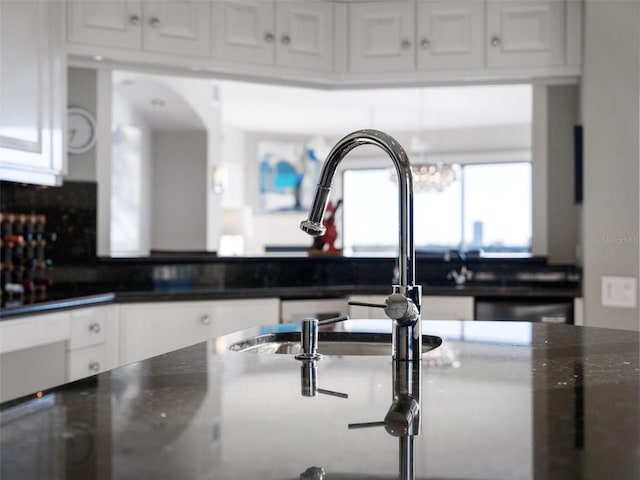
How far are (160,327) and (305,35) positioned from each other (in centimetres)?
166

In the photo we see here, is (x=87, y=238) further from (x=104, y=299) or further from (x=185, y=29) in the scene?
(x=185, y=29)

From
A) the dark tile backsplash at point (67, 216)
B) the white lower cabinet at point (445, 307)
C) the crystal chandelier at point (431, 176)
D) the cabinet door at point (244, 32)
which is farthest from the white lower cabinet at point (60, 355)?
the crystal chandelier at point (431, 176)

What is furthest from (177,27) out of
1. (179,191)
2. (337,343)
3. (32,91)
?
(179,191)

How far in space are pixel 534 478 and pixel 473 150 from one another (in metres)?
11.1

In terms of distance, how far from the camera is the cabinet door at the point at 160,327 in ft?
11.0

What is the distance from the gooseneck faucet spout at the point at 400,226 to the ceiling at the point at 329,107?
5.19 meters

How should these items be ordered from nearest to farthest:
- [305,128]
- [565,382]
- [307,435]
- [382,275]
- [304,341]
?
[307,435] → [565,382] → [304,341] → [382,275] → [305,128]

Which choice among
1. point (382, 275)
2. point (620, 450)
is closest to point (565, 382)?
point (620, 450)

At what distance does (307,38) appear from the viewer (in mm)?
3857

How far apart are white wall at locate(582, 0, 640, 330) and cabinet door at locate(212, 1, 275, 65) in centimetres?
156

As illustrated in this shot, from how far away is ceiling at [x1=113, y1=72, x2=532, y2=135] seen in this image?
707 cm

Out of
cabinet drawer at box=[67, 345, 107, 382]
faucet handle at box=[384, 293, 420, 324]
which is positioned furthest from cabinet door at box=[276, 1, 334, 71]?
→ faucet handle at box=[384, 293, 420, 324]

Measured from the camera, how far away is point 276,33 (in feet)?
12.5

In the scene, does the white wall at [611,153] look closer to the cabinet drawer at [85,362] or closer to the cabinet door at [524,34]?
the cabinet door at [524,34]
